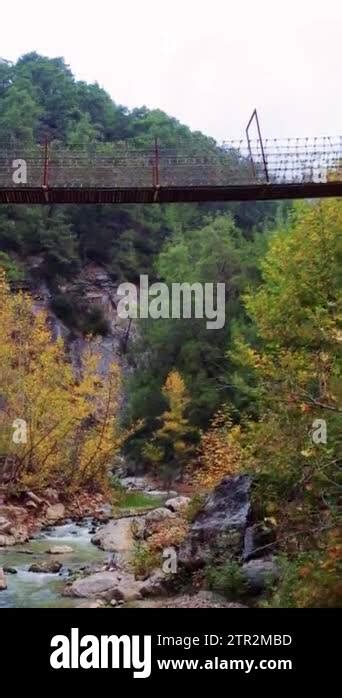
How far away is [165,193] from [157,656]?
7.23 metres

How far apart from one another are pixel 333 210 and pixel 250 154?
450cm

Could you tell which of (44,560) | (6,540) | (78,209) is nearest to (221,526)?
(44,560)

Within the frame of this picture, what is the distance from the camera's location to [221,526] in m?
12.0

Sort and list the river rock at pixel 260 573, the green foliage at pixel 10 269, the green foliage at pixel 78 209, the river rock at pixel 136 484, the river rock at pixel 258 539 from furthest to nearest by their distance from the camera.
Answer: the green foliage at pixel 78 209 → the green foliage at pixel 10 269 → the river rock at pixel 136 484 → the river rock at pixel 258 539 → the river rock at pixel 260 573

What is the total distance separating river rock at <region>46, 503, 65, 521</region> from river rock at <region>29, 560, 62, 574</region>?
6110 millimetres

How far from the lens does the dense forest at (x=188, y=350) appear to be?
31.6ft

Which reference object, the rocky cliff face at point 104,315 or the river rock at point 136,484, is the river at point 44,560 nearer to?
the river rock at point 136,484

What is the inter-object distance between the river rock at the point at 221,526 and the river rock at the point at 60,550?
172 inches

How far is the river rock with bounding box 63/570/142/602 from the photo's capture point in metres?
11.4

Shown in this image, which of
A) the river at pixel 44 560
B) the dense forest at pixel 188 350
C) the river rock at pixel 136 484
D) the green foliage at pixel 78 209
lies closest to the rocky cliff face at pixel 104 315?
the dense forest at pixel 188 350

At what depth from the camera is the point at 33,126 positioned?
56.8 metres

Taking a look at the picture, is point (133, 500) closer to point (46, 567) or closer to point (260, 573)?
point (46, 567)

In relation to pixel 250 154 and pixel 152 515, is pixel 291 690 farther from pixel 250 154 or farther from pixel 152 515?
pixel 152 515

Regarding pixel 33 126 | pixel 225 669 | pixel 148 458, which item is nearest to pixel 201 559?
pixel 225 669
